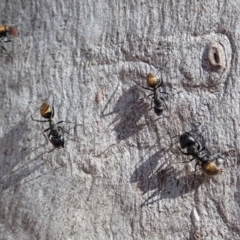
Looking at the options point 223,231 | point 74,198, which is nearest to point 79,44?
point 74,198

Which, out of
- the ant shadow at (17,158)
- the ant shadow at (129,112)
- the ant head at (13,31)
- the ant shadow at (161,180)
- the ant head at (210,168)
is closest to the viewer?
the ant head at (210,168)

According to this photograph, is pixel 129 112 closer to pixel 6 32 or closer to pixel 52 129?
pixel 52 129

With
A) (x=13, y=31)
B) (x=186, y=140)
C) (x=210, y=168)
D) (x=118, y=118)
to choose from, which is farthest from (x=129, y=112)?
(x=13, y=31)

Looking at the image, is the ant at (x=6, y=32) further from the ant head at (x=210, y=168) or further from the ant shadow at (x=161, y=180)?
the ant head at (x=210, y=168)

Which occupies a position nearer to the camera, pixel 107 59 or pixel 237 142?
pixel 237 142

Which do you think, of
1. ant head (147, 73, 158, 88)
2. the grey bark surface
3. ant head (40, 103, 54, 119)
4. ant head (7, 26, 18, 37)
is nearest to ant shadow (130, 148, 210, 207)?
the grey bark surface

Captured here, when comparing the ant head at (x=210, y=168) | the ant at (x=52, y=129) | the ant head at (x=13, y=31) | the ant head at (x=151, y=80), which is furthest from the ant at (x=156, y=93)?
the ant head at (x=13, y=31)

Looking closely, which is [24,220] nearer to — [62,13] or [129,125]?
[129,125]
